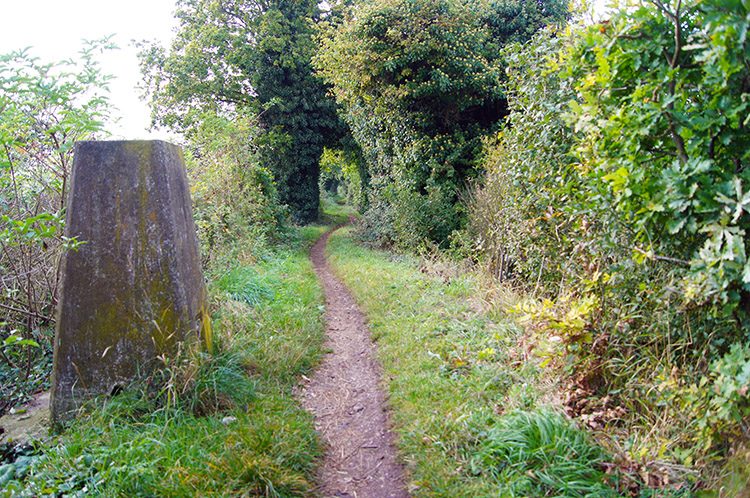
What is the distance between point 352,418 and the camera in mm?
4137

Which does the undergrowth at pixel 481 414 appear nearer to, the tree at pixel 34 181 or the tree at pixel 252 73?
the tree at pixel 34 181

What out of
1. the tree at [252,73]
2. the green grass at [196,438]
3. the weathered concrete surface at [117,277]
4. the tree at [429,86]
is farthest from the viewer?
the tree at [252,73]

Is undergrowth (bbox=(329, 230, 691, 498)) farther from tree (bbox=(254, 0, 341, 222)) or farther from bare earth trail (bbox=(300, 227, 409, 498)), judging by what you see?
Result: tree (bbox=(254, 0, 341, 222))

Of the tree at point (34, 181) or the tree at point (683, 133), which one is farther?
the tree at point (34, 181)

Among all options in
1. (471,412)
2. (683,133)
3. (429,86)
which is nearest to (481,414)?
(471,412)

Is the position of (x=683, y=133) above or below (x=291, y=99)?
below

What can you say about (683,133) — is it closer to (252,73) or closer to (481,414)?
(481,414)

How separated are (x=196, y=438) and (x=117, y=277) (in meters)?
1.47

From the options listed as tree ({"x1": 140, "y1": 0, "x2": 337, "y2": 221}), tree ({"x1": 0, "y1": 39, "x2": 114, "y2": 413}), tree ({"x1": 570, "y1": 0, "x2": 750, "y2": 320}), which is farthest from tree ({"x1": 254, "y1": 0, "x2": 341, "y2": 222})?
tree ({"x1": 570, "y1": 0, "x2": 750, "y2": 320})

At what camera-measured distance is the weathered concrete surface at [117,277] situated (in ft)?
11.3

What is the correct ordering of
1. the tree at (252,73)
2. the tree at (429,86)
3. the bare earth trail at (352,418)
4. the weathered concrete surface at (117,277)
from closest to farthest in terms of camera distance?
1. the bare earth trail at (352,418)
2. the weathered concrete surface at (117,277)
3. the tree at (429,86)
4. the tree at (252,73)

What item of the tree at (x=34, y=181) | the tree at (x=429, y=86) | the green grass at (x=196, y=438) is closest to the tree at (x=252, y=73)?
the tree at (x=429, y=86)

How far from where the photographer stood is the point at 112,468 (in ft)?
8.89

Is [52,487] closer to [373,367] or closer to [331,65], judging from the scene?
[373,367]
